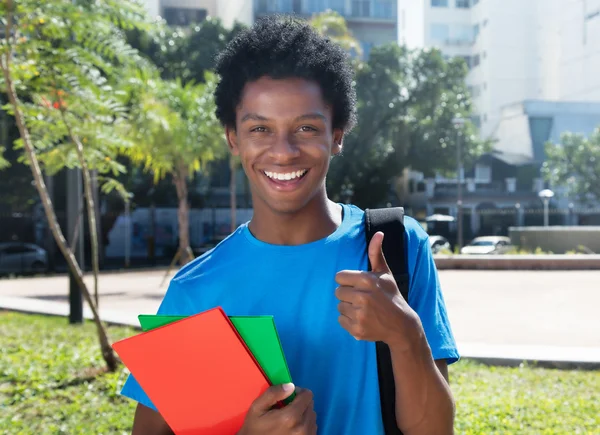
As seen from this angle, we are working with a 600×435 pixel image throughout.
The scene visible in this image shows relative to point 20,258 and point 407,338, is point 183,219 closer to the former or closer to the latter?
point 20,258

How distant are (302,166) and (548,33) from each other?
2646 inches

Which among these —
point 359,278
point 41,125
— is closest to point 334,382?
point 359,278

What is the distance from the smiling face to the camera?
1.89 meters

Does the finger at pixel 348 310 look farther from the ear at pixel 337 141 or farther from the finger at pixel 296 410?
the ear at pixel 337 141

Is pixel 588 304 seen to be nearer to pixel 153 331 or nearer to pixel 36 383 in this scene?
pixel 36 383

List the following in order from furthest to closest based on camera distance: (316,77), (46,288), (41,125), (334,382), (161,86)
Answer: (46,288) < (161,86) < (41,125) < (316,77) < (334,382)

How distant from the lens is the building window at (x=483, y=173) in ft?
157

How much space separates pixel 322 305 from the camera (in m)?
1.79

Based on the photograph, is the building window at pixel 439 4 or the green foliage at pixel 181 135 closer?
the green foliage at pixel 181 135

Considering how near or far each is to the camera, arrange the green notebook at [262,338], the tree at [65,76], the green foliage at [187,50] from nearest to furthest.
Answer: the green notebook at [262,338], the tree at [65,76], the green foliage at [187,50]

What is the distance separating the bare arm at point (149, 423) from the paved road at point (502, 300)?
6975 mm

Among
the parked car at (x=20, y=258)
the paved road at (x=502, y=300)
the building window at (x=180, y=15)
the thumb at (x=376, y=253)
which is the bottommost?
the parked car at (x=20, y=258)

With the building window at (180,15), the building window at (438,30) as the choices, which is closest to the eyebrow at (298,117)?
the building window at (180,15)

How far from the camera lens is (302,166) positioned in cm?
190
